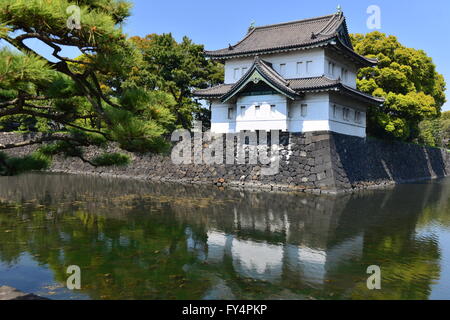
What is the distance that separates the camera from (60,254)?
22.9 ft

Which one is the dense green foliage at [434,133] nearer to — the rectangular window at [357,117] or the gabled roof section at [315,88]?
the rectangular window at [357,117]

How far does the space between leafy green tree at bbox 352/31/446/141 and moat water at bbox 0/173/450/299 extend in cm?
1316

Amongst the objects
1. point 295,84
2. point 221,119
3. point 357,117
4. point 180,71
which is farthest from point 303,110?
point 180,71

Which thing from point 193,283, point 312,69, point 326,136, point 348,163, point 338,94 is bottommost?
point 193,283

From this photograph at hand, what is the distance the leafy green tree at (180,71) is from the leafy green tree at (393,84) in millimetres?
11501

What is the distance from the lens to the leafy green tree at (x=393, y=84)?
25938 millimetres

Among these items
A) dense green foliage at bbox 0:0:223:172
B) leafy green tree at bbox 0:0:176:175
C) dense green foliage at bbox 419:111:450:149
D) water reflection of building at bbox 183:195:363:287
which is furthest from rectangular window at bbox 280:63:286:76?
dense green foliage at bbox 419:111:450:149

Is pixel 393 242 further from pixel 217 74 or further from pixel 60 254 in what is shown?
pixel 217 74

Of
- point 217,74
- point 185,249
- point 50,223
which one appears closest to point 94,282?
point 185,249

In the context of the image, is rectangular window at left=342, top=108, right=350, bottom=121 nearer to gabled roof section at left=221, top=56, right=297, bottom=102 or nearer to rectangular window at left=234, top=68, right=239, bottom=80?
gabled roof section at left=221, top=56, right=297, bottom=102

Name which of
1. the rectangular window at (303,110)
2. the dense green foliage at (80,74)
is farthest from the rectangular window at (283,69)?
the dense green foliage at (80,74)

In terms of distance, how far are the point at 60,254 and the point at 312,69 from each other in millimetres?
18329

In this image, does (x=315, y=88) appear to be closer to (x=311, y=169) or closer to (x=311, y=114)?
(x=311, y=114)

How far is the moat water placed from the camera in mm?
5453
